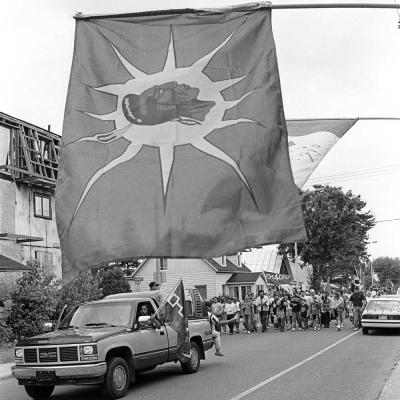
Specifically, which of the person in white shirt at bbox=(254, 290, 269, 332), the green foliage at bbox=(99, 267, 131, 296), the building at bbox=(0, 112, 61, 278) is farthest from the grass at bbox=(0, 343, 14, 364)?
the green foliage at bbox=(99, 267, 131, 296)

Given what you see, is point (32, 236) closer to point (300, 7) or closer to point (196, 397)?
point (196, 397)

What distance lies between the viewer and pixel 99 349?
11008mm

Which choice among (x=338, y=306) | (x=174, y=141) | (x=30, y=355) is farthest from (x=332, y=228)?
(x=174, y=141)

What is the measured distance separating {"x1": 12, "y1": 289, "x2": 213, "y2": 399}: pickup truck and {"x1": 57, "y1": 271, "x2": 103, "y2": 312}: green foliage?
11.7m

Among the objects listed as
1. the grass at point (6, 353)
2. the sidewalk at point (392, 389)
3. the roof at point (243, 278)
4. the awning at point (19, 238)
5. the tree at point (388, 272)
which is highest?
the tree at point (388, 272)

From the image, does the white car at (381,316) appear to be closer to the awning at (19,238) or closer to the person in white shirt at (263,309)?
the person in white shirt at (263,309)

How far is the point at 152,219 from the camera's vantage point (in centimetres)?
555

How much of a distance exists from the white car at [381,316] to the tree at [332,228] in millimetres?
27768

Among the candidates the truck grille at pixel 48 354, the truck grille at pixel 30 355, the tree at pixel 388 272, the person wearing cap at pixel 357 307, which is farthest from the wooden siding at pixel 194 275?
the tree at pixel 388 272

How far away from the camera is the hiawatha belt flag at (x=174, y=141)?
5.54m

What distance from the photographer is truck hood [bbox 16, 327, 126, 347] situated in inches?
438

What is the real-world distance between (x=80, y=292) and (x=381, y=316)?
37.4 ft

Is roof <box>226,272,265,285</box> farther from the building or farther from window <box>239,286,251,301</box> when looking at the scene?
the building

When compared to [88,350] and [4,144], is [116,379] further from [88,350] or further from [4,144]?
[4,144]
